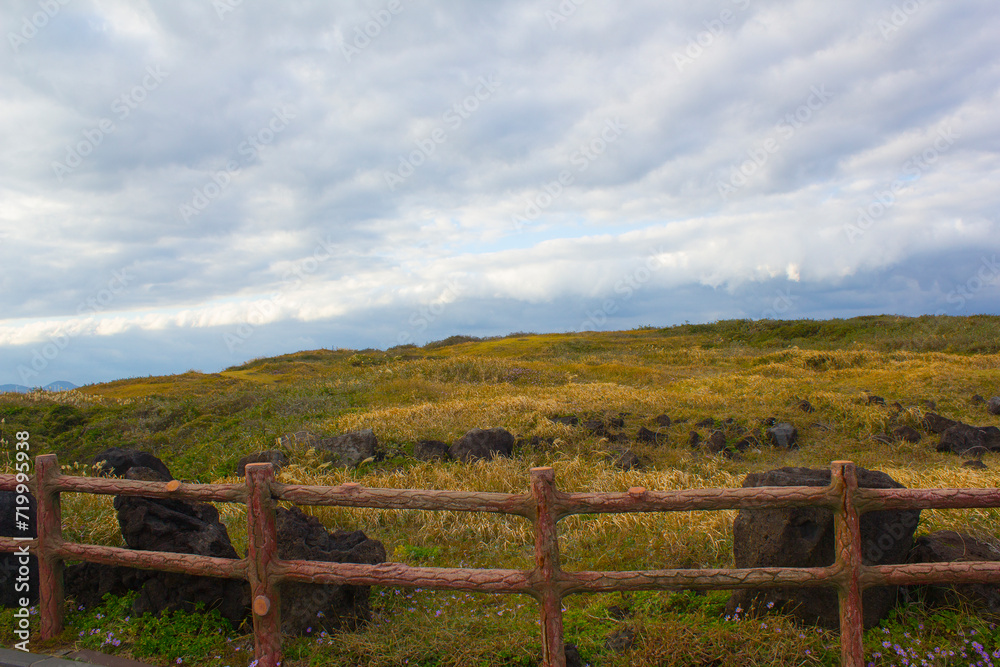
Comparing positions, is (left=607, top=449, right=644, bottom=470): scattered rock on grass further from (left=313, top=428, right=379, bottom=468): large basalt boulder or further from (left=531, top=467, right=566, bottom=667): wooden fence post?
(left=531, top=467, right=566, bottom=667): wooden fence post

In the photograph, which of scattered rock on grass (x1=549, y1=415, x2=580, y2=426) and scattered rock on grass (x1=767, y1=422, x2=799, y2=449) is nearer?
scattered rock on grass (x1=767, y1=422, x2=799, y2=449)

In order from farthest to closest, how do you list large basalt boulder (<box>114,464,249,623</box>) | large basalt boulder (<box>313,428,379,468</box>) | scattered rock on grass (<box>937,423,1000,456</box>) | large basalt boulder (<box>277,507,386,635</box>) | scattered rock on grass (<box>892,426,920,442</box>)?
scattered rock on grass (<box>892,426,920,442</box>)
large basalt boulder (<box>313,428,379,468</box>)
scattered rock on grass (<box>937,423,1000,456</box>)
large basalt boulder (<box>114,464,249,623</box>)
large basalt boulder (<box>277,507,386,635</box>)

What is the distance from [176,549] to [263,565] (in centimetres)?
139

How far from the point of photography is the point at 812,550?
16.4ft

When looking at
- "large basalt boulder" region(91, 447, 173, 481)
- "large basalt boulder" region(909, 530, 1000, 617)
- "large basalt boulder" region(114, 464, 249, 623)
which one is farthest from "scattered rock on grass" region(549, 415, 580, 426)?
"large basalt boulder" region(114, 464, 249, 623)

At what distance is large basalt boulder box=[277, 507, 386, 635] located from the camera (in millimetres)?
5301

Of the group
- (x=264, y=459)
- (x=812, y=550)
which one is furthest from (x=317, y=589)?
(x=264, y=459)

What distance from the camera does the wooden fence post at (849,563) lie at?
449 centimetres

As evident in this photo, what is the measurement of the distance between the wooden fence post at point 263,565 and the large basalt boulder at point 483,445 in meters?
7.06

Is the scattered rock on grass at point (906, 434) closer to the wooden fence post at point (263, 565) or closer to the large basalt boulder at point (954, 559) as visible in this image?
the large basalt boulder at point (954, 559)

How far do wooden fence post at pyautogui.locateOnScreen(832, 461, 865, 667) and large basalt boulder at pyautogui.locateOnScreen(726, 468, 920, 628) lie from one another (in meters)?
0.43

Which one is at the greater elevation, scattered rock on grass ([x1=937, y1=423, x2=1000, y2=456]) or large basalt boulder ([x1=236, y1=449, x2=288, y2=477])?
large basalt boulder ([x1=236, y1=449, x2=288, y2=477])

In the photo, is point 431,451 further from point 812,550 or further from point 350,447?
point 812,550

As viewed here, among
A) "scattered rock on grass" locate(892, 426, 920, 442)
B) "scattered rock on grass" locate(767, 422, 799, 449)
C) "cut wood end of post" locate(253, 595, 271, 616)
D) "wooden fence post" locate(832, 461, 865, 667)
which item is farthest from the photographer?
"scattered rock on grass" locate(767, 422, 799, 449)
